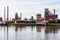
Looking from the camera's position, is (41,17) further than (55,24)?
Yes

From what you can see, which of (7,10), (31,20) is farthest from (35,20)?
(7,10)

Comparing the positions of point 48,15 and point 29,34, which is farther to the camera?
point 48,15

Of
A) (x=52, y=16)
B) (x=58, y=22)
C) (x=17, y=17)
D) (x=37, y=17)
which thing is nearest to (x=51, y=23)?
(x=58, y=22)

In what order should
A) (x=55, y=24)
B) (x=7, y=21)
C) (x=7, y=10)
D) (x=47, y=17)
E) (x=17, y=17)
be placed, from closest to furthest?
(x=7, y=10), (x=55, y=24), (x=7, y=21), (x=47, y=17), (x=17, y=17)

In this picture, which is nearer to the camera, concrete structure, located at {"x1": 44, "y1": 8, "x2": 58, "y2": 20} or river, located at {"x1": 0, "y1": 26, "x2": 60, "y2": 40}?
river, located at {"x1": 0, "y1": 26, "x2": 60, "y2": 40}

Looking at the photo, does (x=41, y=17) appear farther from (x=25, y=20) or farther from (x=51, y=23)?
(x=51, y=23)

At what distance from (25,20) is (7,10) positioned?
1839cm

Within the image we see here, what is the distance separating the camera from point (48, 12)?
58875mm

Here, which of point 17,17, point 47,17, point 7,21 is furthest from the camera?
point 17,17

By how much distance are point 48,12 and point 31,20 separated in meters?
4.41

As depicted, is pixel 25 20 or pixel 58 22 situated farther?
pixel 25 20

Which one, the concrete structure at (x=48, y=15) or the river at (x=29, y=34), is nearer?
the river at (x=29, y=34)

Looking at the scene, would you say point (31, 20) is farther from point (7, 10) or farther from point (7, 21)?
point (7, 10)

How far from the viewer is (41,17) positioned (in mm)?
61156
